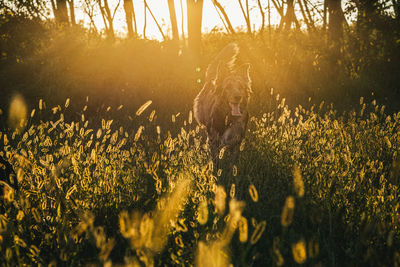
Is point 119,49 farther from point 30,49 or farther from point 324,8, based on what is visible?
point 324,8

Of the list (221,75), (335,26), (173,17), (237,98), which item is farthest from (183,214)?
(173,17)

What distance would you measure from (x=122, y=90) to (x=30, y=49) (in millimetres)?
3973

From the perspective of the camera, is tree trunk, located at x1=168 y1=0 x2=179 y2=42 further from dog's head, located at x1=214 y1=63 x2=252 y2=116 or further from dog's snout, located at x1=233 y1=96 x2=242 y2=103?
dog's snout, located at x1=233 y1=96 x2=242 y2=103

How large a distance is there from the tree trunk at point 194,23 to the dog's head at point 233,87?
5.83 meters

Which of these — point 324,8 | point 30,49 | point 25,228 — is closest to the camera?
point 25,228

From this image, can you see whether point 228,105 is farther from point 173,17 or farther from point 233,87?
point 173,17

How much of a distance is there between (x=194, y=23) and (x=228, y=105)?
663cm

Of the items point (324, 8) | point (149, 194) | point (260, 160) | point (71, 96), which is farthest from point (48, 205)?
point (324, 8)

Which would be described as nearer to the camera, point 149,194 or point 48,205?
point 48,205

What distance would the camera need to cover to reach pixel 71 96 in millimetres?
7449

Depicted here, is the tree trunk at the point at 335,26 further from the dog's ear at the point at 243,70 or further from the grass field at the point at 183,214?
the grass field at the point at 183,214

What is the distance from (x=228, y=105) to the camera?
4078 millimetres

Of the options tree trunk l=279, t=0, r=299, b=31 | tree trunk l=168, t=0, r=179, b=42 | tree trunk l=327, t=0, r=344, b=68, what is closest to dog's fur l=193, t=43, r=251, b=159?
tree trunk l=327, t=0, r=344, b=68

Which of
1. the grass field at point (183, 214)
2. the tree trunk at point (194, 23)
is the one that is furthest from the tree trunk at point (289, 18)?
the grass field at point (183, 214)
